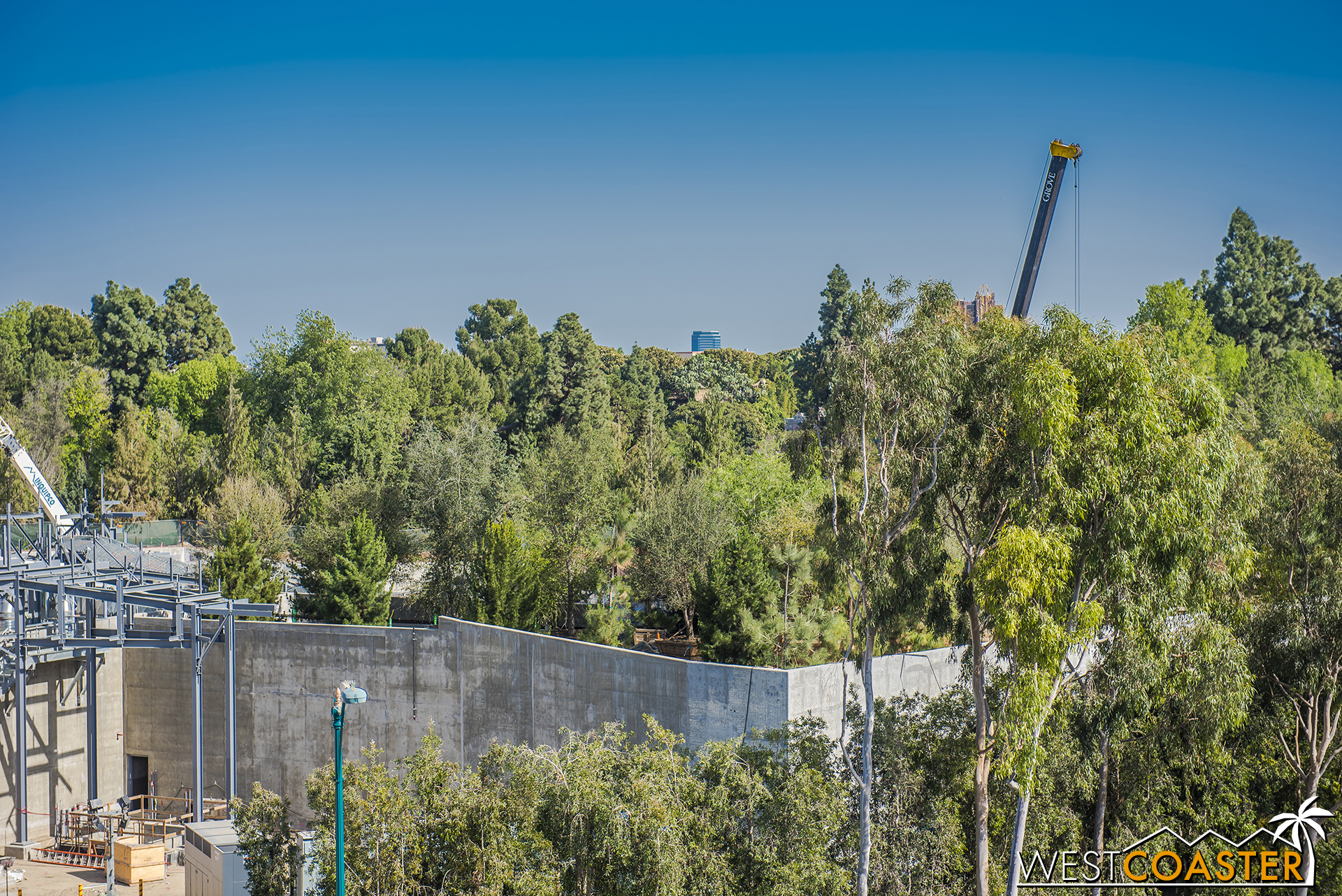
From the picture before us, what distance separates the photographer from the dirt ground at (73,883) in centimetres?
2433

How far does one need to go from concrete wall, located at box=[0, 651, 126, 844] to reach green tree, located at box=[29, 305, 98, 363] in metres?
48.5

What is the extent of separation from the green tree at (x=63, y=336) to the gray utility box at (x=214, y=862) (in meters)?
59.3

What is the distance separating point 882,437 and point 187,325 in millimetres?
69551

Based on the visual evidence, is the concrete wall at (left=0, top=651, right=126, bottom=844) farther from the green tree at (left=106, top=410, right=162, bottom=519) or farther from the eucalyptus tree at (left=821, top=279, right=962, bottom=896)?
the eucalyptus tree at (left=821, top=279, right=962, bottom=896)

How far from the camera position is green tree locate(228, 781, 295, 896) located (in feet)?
52.7

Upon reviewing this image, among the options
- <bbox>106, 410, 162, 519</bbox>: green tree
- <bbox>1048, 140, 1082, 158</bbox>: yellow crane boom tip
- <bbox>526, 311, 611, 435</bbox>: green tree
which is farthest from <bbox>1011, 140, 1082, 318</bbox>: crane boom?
<bbox>106, 410, 162, 519</bbox>: green tree

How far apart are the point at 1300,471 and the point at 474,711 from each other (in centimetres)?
1994

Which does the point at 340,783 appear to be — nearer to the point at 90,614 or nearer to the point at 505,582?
the point at 505,582

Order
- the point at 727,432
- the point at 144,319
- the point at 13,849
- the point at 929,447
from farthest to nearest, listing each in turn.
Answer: the point at 144,319
the point at 727,432
the point at 13,849
the point at 929,447

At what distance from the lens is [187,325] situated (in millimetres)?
74688

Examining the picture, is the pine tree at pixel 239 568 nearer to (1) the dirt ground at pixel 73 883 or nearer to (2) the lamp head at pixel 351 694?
(1) the dirt ground at pixel 73 883

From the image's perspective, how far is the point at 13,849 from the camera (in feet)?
88.8

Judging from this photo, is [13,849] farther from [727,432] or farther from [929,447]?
[727,432]

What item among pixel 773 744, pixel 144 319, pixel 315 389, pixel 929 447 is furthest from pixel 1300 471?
pixel 144 319
